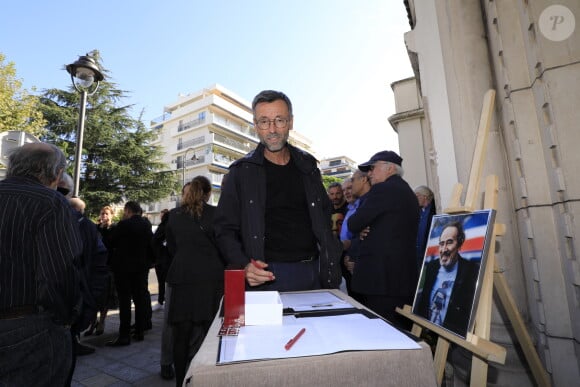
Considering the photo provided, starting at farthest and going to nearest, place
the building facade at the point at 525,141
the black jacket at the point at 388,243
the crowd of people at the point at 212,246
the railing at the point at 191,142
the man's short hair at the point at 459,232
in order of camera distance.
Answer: the railing at the point at 191,142 → the black jacket at the point at 388,243 → the building facade at the point at 525,141 → the man's short hair at the point at 459,232 → the crowd of people at the point at 212,246

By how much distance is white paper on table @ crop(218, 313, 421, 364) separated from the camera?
85cm

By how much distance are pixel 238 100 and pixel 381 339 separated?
2089 inches

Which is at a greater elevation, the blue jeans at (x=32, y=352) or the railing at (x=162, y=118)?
the railing at (x=162, y=118)

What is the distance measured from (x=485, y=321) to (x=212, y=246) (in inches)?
95.5

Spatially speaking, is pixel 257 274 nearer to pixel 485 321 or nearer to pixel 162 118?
pixel 485 321

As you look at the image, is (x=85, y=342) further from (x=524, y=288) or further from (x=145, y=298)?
(x=524, y=288)

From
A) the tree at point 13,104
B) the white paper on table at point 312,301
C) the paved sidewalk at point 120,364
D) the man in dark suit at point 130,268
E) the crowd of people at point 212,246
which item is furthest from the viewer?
the tree at point 13,104

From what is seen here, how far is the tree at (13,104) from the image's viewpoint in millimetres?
13202

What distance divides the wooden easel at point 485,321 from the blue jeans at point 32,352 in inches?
82.6

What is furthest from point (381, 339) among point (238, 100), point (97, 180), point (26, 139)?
point (238, 100)

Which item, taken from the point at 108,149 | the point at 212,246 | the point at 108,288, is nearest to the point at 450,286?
the point at 212,246

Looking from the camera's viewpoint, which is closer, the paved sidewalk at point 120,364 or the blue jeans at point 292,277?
the blue jeans at point 292,277

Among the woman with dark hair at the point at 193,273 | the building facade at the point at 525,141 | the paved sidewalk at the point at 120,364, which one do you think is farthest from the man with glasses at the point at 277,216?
the paved sidewalk at the point at 120,364

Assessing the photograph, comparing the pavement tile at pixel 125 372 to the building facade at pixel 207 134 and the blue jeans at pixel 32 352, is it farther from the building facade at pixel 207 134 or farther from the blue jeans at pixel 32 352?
the building facade at pixel 207 134
